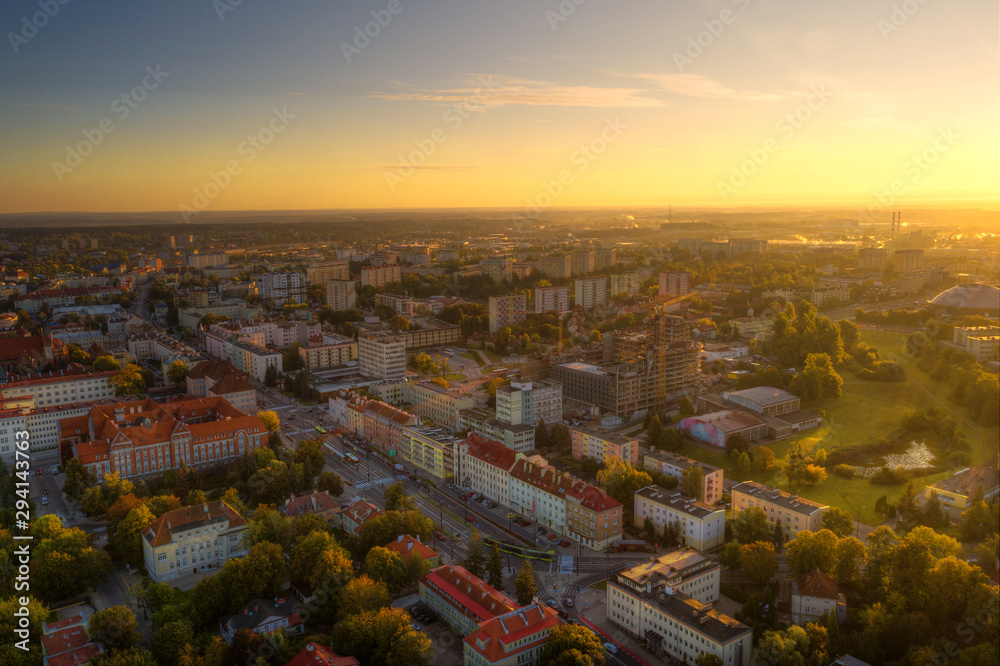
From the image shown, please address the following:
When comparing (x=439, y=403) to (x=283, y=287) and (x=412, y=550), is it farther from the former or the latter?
(x=283, y=287)

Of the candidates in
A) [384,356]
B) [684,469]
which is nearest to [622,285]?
[384,356]

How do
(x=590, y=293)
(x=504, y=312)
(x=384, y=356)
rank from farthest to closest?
1. (x=590, y=293)
2. (x=504, y=312)
3. (x=384, y=356)

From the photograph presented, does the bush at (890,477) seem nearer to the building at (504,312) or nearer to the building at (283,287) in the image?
the building at (504,312)

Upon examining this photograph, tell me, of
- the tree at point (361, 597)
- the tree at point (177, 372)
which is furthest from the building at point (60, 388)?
the tree at point (361, 597)

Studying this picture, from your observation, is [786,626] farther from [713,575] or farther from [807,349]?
[807,349]

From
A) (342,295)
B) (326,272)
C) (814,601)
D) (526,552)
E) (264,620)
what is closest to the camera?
(264,620)

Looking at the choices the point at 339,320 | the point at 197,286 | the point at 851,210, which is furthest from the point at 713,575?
the point at 851,210
